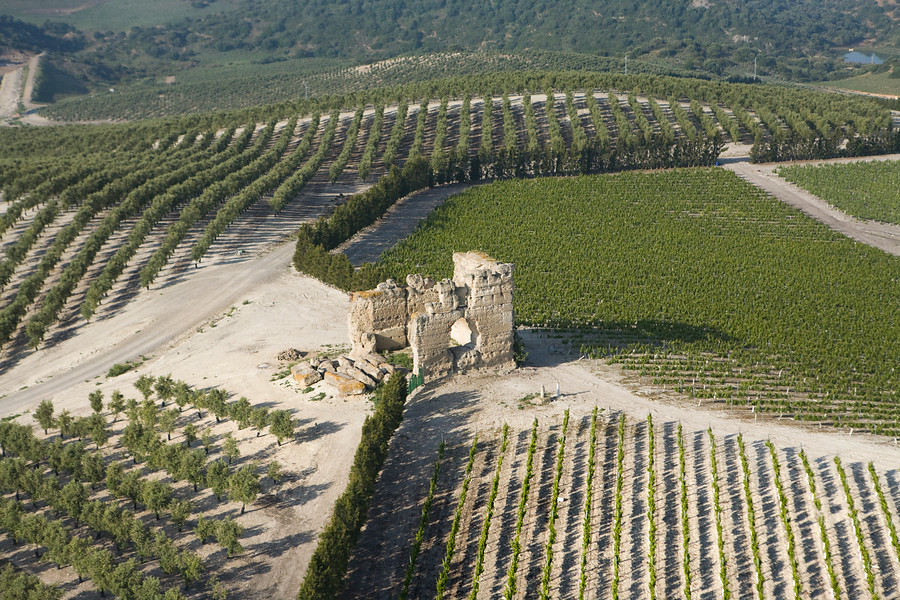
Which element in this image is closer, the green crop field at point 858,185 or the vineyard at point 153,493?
the vineyard at point 153,493

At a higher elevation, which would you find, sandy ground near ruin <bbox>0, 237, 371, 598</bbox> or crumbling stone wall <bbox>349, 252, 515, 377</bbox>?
crumbling stone wall <bbox>349, 252, 515, 377</bbox>

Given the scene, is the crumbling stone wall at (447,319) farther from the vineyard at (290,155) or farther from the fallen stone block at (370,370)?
the vineyard at (290,155)

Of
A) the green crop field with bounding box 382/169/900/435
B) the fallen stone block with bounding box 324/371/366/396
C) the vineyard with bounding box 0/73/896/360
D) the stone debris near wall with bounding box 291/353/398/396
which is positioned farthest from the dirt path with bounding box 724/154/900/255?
the fallen stone block with bounding box 324/371/366/396

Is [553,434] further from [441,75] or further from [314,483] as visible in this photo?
[441,75]

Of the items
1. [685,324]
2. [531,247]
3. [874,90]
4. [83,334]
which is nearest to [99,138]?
[83,334]

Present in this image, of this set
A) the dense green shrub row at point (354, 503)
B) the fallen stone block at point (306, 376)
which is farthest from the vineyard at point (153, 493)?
the fallen stone block at point (306, 376)

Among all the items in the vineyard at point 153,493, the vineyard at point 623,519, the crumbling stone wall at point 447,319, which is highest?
the crumbling stone wall at point 447,319

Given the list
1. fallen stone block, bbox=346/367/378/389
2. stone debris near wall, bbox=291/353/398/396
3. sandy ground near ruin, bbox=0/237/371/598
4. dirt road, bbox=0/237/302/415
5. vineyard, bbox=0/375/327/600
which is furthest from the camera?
dirt road, bbox=0/237/302/415

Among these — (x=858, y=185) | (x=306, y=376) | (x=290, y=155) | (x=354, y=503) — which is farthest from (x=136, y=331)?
(x=858, y=185)

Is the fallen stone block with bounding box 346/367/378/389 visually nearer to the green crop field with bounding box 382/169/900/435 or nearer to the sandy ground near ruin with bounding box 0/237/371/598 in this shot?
the sandy ground near ruin with bounding box 0/237/371/598
